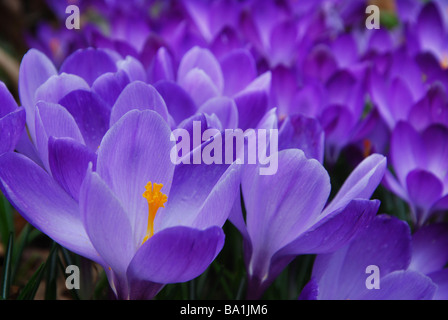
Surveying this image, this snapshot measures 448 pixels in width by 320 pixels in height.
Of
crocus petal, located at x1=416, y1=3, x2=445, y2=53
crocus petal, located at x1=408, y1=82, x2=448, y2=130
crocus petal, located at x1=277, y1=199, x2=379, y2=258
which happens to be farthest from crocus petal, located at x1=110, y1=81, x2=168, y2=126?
crocus petal, located at x1=416, y1=3, x2=445, y2=53

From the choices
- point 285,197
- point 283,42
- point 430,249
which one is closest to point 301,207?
point 285,197

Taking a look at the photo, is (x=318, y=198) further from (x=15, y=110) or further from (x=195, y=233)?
(x=15, y=110)

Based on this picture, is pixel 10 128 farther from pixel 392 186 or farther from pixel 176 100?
pixel 392 186

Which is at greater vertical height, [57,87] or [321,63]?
[321,63]

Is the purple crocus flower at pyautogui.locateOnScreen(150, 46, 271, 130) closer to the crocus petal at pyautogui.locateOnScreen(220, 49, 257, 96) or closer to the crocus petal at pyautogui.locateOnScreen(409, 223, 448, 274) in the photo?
the crocus petal at pyautogui.locateOnScreen(220, 49, 257, 96)

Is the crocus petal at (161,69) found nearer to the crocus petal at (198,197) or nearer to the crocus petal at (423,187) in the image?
the crocus petal at (198,197)

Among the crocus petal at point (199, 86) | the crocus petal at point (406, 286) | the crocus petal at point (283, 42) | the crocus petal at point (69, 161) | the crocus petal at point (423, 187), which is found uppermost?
the crocus petal at point (283, 42)

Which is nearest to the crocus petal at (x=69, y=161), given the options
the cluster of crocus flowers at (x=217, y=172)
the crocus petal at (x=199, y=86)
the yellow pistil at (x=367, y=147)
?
the cluster of crocus flowers at (x=217, y=172)

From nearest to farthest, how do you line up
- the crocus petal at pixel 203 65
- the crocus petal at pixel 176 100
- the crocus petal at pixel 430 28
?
the crocus petal at pixel 176 100, the crocus petal at pixel 203 65, the crocus petal at pixel 430 28
